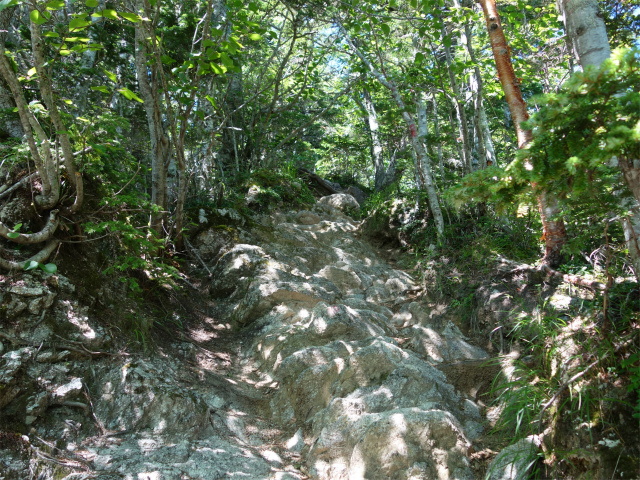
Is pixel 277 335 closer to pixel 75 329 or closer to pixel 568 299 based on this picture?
pixel 75 329

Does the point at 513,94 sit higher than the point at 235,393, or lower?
higher

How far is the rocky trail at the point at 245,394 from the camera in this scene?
2.79 m

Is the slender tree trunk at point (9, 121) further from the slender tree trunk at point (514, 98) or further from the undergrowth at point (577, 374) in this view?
the slender tree trunk at point (514, 98)

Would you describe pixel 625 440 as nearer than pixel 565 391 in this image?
Yes

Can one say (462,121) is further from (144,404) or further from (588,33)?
(144,404)

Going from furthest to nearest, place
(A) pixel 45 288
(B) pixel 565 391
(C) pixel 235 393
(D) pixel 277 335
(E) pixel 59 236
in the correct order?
(D) pixel 277 335, (C) pixel 235 393, (E) pixel 59 236, (A) pixel 45 288, (B) pixel 565 391

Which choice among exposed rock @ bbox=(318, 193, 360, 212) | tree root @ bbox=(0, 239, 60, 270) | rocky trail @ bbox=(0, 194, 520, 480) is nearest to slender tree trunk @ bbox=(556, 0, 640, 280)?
rocky trail @ bbox=(0, 194, 520, 480)

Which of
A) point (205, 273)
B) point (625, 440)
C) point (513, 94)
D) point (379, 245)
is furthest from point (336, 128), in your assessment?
point (625, 440)

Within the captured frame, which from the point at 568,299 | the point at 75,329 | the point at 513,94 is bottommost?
the point at 568,299

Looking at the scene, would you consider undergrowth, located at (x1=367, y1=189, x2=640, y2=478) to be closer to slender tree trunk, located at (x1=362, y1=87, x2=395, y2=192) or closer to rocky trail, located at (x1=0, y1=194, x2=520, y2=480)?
rocky trail, located at (x1=0, y1=194, x2=520, y2=480)

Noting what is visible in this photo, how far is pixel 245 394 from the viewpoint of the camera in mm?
4215

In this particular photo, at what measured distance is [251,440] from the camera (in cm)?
353

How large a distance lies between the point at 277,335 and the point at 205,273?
7.44ft

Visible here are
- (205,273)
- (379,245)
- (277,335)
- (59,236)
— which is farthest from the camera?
(379,245)
